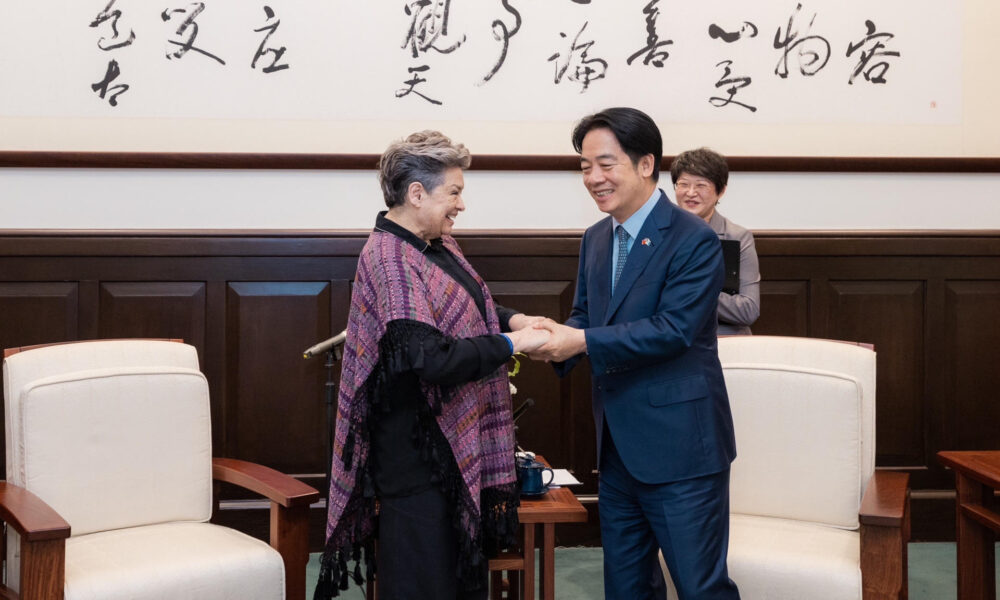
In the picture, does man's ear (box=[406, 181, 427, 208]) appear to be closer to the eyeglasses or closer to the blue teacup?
the blue teacup

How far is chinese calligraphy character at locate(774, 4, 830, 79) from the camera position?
3727mm

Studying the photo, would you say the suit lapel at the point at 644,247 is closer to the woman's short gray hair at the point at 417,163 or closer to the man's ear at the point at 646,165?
the man's ear at the point at 646,165

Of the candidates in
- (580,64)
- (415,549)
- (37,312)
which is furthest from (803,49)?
(37,312)

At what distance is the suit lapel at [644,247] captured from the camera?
6.90ft

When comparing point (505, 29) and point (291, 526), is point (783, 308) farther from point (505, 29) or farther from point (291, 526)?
point (291, 526)

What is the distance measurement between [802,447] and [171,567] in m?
1.71

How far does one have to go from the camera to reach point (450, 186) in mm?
2172

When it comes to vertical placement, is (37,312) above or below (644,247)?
below

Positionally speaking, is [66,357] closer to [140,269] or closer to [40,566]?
[40,566]

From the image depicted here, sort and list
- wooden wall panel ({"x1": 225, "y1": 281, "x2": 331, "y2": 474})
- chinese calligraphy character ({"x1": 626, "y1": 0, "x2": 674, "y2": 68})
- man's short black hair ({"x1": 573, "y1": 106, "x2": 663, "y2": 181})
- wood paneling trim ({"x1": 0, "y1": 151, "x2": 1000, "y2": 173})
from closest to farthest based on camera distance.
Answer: man's short black hair ({"x1": 573, "y1": 106, "x2": 663, "y2": 181})
wood paneling trim ({"x1": 0, "y1": 151, "x2": 1000, "y2": 173})
wooden wall panel ({"x1": 225, "y1": 281, "x2": 331, "y2": 474})
chinese calligraphy character ({"x1": 626, "y1": 0, "x2": 674, "y2": 68})

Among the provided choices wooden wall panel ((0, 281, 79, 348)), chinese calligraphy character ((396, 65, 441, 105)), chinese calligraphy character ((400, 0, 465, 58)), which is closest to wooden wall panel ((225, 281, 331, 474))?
wooden wall panel ((0, 281, 79, 348))

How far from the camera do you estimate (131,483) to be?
2520 mm

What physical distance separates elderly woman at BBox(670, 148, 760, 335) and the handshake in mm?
1079

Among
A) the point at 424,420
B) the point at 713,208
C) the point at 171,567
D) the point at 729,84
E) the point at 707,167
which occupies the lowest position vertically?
the point at 171,567
